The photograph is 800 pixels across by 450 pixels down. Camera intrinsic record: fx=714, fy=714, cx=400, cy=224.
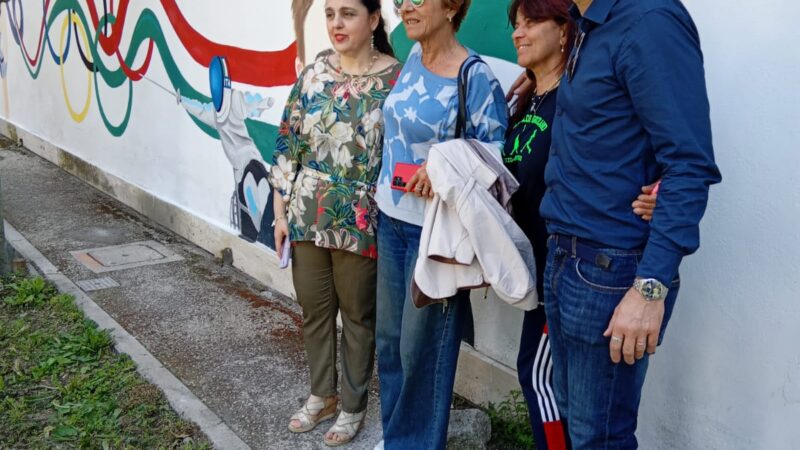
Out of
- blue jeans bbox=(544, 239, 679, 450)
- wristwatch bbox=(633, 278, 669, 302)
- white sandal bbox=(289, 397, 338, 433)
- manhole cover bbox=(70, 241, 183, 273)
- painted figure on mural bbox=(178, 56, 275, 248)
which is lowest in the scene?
manhole cover bbox=(70, 241, 183, 273)

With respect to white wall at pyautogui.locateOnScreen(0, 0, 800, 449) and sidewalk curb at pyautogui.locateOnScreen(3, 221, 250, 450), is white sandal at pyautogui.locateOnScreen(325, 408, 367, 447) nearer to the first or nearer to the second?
sidewalk curb at pyautogui.locateOnScreen(3, 221, 250, 450)

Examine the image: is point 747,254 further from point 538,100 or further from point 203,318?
point 203,318

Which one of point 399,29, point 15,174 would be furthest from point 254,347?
point 15,174

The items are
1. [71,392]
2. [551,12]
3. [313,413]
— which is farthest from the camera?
[71,392]

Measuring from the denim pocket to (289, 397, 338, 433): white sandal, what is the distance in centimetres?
186

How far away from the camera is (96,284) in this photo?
5.28 meters

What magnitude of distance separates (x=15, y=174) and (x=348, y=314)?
7268 mm

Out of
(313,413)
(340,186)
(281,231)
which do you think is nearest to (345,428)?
(313,413)

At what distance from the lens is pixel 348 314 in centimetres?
320

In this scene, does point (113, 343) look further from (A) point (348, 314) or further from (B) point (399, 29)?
(B) point (399, 29)

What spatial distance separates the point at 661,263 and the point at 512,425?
1700 millimetres

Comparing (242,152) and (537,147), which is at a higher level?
(537,147)

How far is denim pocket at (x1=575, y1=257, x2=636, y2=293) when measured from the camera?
1.88m

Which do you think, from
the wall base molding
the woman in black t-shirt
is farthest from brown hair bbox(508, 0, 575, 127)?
the wall base molding
